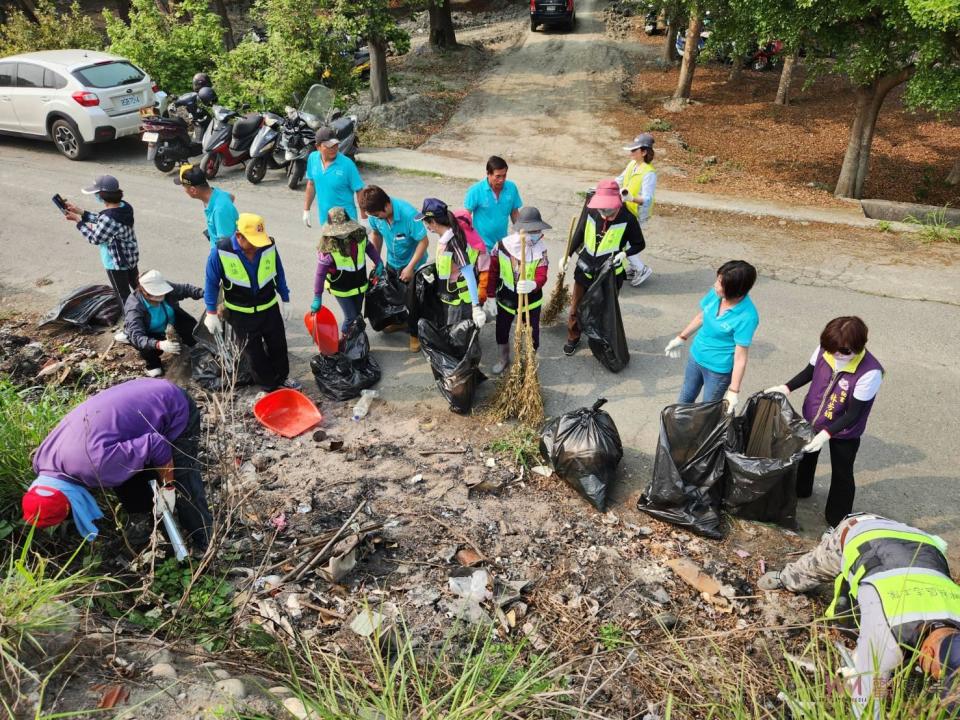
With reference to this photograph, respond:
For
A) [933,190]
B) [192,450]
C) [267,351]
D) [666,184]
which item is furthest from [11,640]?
[933,190]

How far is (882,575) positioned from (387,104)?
14460 millimetres

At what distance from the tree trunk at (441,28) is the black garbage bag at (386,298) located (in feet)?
53.1

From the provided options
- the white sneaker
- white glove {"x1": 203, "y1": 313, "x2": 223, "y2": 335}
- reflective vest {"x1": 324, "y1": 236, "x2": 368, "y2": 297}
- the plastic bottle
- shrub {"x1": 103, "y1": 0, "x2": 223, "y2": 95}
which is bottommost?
the plastic bottle

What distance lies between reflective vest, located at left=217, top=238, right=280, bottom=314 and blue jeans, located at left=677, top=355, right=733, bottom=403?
10.7ft

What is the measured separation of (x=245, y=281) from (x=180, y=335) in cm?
136

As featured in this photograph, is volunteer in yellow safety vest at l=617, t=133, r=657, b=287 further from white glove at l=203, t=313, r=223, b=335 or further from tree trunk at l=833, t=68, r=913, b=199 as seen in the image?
tree trunk at l=833, t=68, r=913, b=199

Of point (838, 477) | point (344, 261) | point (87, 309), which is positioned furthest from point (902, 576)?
point (87, 309)

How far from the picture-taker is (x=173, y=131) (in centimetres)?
1129

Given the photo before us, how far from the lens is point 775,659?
11.8 feet

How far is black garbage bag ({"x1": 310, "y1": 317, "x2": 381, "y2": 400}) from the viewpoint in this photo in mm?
5914

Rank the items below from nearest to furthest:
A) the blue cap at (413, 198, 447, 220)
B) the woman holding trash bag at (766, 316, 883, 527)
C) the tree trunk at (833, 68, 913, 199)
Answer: the woman holding trash bag at (766, 316, 883, 527) < the blue cap at (413, 198, 447, 220) < the tree trunk at (833, 68, 913, 199)

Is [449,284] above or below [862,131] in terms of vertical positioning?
below

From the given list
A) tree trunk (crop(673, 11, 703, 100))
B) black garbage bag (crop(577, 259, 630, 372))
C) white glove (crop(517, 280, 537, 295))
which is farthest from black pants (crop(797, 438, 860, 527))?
tree trunk (crop(673, 11, 703, 100))

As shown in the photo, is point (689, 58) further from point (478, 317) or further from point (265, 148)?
point (478, 317)
